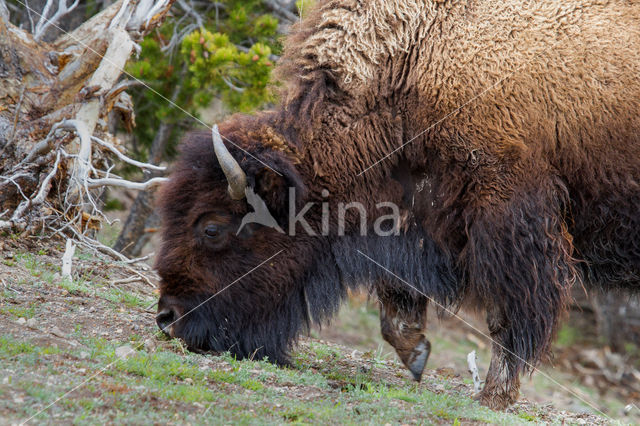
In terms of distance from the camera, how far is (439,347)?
37.3ft

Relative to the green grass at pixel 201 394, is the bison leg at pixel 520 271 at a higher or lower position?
higher

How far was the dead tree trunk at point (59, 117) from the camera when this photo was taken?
6.11 metres

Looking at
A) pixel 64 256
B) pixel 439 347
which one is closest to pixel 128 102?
pixel 64 256

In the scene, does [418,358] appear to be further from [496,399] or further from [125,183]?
[125,183]

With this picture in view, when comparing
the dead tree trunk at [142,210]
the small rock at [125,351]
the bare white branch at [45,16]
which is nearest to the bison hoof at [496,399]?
the small rock at [125,351]

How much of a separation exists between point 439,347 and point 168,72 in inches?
241

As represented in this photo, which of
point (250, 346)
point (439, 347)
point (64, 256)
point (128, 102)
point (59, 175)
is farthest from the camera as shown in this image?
point (439, 347)

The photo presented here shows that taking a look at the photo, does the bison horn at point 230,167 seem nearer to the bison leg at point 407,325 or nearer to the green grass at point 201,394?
the green grass at point 201,394

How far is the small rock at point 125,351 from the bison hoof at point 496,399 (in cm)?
221

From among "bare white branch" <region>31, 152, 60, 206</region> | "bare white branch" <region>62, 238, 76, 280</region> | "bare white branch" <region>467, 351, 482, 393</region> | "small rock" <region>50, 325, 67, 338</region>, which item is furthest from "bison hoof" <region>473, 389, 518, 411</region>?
"bare white branch" <region>31, 152, 60, 206</region>

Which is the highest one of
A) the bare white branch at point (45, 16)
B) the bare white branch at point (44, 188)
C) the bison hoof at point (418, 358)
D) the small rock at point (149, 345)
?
the bare white branch at point (45, 16)

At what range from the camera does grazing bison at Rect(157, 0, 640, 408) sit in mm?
4570

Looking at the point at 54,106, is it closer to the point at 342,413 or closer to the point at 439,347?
the point at 342,413

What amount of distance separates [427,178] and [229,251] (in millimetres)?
1439
